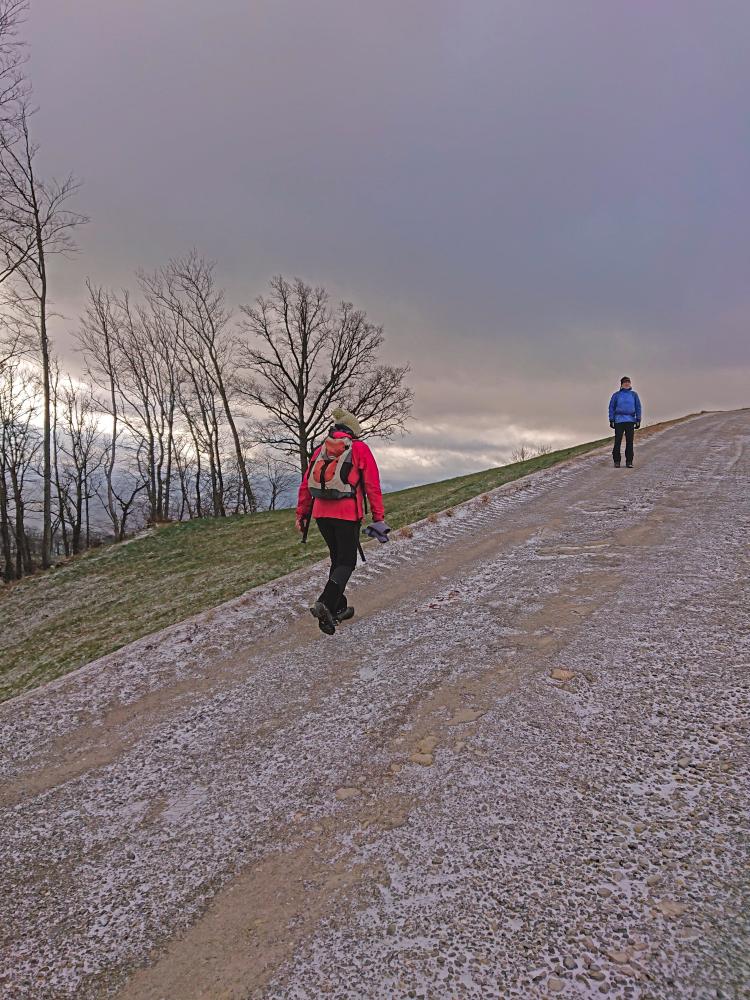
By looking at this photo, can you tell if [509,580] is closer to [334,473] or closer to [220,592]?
[334,473]

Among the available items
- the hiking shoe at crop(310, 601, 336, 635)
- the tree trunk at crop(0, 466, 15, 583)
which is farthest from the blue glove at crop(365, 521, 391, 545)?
the tree trunk at crop(0, 466, 15, 583)

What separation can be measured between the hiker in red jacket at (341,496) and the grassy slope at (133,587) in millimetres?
2486

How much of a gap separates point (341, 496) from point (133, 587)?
8242 mm

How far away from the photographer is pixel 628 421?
12.7 meters

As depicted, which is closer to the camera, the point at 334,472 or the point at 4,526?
the point at 334,472

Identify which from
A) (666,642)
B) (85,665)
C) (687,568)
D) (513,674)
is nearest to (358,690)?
(513,674)

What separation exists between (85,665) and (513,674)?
4356mm

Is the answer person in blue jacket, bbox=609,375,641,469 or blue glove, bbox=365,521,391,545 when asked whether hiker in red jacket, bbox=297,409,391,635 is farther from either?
person in blue jacket, bbox=609,375,641,469

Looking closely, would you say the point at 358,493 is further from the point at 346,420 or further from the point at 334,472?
the point at 346,420

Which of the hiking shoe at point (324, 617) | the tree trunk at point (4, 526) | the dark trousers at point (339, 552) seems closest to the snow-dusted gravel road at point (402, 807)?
the hiking shoe at point (324, 617)

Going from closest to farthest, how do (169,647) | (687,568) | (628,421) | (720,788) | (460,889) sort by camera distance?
1. (460,889)
2. (720,788)
3. (169,647)
4. (687,568)
5. (628,421)

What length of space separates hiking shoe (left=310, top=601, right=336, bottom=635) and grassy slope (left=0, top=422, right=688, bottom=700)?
2383 mm

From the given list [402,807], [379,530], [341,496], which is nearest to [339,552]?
[379,530]

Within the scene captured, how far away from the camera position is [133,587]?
11.1m
